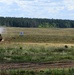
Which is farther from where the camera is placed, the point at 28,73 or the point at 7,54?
the point at 7,54

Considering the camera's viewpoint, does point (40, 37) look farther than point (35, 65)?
Yes

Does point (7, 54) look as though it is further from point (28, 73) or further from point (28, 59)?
point (28, 73)

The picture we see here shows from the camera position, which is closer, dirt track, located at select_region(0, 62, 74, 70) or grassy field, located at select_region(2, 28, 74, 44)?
dirt track, located at select_region(0, 62, 74, 70)

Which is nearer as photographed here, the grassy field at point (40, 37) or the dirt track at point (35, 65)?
the dirt track at point (35, 65)

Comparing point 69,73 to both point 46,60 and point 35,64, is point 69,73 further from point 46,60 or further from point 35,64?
point 46,60

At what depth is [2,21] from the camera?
196 meters

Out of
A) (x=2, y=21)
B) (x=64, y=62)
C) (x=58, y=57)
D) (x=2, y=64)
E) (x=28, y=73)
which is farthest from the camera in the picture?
(x=2, y=21)

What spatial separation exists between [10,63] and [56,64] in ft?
10.1

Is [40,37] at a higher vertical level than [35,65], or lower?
lower

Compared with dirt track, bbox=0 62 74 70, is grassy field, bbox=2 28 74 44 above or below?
below

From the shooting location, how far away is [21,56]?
28.2 metres

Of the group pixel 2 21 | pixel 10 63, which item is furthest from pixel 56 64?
pixel 2 21

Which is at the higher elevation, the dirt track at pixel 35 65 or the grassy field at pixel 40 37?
the dirt track at pixel 35 65

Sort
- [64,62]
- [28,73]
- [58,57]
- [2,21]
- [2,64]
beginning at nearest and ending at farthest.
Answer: [28,73], [2,64], [64,62], [58,57], [2,21]
